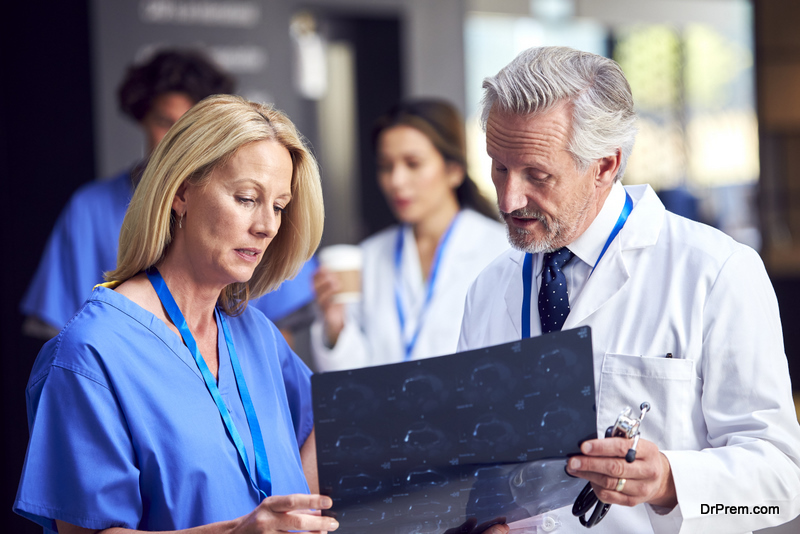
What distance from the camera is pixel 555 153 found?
1438 mm

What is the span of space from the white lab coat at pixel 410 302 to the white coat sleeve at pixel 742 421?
1542 mm

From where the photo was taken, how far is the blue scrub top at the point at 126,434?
1.23 m

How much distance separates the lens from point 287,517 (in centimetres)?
110

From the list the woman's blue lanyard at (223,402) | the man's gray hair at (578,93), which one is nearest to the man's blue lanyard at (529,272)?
the man's gray hair at (578,93)

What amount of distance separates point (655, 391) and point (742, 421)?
150mm

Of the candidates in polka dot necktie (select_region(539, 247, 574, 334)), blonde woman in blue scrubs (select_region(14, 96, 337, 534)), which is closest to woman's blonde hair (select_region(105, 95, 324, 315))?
blonde woman in blue scrubs (select_region(14, 96, 337, 534))

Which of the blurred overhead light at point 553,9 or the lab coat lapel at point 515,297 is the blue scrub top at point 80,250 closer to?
the lab coat lapel at point 515,297

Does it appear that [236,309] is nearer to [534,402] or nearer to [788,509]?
[534,402]

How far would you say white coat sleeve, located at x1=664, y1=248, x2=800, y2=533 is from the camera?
1259 mm

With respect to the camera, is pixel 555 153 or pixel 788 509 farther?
pixel 555 153

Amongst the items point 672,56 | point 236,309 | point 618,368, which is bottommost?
point 618,368

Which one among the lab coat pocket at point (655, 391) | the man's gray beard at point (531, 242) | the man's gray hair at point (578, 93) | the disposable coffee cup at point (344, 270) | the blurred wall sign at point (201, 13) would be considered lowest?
the lab coat pocket at point (655, 391)

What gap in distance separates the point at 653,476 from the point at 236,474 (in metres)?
0.71

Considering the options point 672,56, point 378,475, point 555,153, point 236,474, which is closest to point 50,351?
point 236,474
